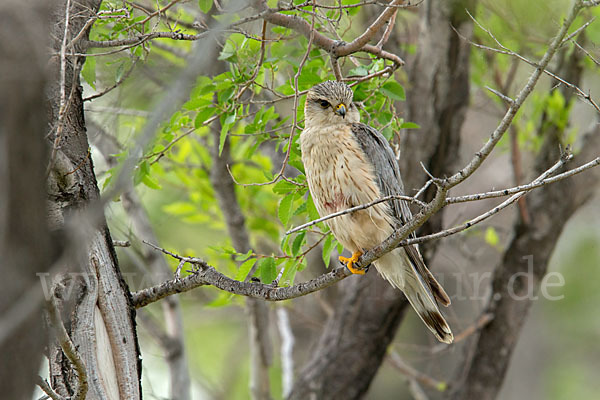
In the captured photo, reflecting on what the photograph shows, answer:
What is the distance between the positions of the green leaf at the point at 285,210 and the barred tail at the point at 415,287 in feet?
2.10

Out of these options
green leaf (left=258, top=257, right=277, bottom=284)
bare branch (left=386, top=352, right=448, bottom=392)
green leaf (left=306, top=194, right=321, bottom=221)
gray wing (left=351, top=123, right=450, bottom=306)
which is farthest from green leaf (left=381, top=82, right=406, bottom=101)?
bare branch (left=386, top=352, right=448, bottom=392)

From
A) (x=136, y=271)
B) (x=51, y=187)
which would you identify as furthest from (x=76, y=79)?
(x=136, y=271)

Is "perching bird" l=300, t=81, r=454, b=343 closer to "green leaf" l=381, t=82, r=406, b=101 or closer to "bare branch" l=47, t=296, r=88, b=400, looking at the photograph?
"green leaf" l=381, t=82, r=406, b=101

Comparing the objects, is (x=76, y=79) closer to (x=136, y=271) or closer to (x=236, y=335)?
(x=136, y=271)

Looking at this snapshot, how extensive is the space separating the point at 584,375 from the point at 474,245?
4448 mm

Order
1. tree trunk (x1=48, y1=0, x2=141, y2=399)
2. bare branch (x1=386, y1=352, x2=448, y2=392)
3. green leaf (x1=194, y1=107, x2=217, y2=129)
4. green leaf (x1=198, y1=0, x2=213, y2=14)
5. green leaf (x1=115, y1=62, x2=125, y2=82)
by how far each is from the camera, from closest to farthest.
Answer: tree trunk (x1=48, y1=0, x2=141, y2=399), green leaf (x1=115, y1=62, x2=125, y2=82), green leaf (x1=198, y1=0, x2=213, y2=14), green leaf (x1=194, y1=107, x2=217, y2=129), bare branch (x1=386, y1=352, x2=448, y2=392)

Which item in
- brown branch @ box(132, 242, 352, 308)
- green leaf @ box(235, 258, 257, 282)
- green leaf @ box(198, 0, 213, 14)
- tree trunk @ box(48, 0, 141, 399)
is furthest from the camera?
green leaf @ box(235, 258, 257, 282)

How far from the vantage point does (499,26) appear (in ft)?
17.6

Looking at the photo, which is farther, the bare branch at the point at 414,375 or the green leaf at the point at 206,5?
the bare branch at the point at 414,375

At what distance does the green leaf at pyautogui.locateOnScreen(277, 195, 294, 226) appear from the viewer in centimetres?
356

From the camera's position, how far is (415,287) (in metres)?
3.91

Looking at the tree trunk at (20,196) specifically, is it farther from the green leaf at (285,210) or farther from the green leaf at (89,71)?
the green leaf at (285,210)

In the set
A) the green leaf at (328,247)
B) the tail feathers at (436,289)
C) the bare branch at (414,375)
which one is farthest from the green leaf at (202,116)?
the bare branch at (414,375)

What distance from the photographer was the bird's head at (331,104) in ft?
12.8
